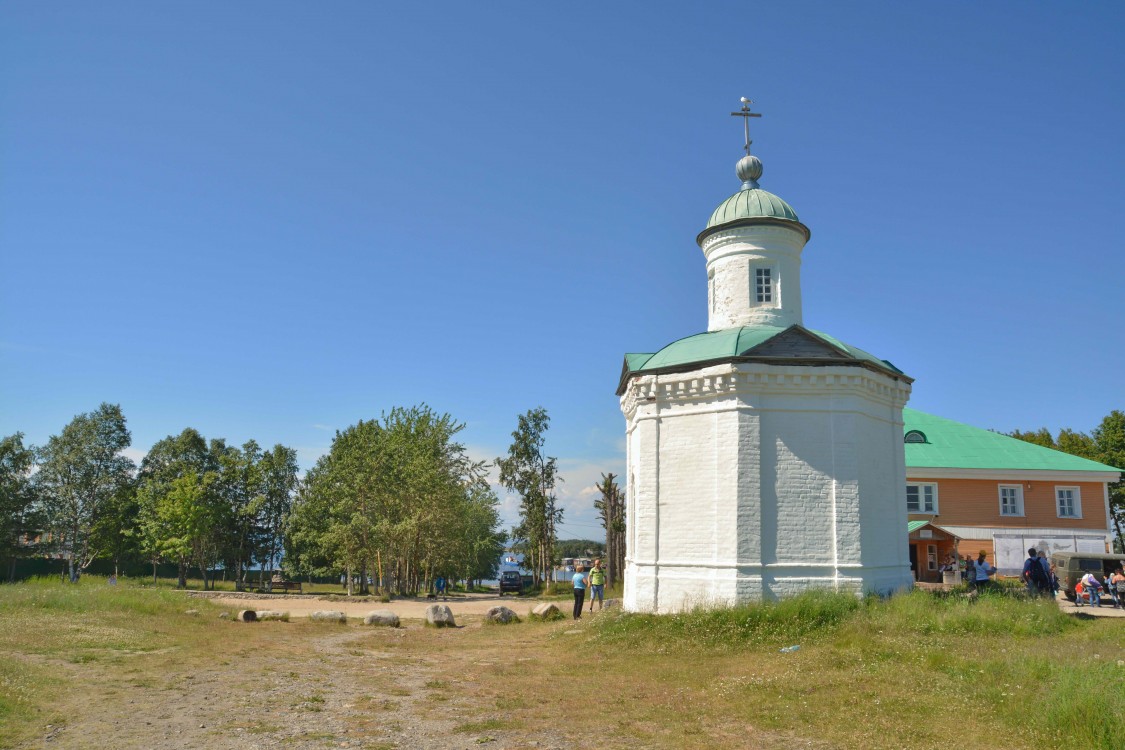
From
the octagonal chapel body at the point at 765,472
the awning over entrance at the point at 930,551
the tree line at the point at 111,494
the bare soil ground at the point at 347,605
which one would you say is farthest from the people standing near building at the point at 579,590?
the tree line at the point at 111,494

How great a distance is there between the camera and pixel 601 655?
14.7 meters

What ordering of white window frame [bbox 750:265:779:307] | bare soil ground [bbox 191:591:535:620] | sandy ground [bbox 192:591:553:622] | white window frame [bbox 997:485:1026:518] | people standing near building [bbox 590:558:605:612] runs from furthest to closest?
white window frame [bbox 997:485:1026:518], bare soil ground [bbox 191:591:535:620], sandy ground [bbox 192:591:553:622], people standing near building [bbox 590:558:605:612], white window frame [bbox 750:265:779:307]

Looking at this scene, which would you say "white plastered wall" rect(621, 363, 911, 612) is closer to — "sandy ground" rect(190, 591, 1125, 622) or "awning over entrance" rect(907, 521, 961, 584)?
"sandy ground" rect(190, 591, 1125, 622)

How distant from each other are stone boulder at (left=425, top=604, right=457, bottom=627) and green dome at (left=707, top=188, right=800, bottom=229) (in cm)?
1329

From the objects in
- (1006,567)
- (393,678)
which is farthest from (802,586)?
(1006,567)

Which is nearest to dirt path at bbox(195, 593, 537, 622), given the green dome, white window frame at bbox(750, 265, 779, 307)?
white window frame at bbox(750, 265, 779, 307)

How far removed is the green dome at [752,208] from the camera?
777 inches

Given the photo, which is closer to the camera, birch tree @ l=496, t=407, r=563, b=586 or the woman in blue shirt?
the woman in blue shirt

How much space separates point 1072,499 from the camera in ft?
104

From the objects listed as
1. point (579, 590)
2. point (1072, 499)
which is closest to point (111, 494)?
point (579, 590)

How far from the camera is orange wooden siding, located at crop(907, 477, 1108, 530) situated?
31141mm

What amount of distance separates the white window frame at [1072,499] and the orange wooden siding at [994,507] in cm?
11

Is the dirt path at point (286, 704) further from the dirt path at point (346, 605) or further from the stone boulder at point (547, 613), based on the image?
the dirt path at point (346, 605)

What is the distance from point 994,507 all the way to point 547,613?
69.8 ft
